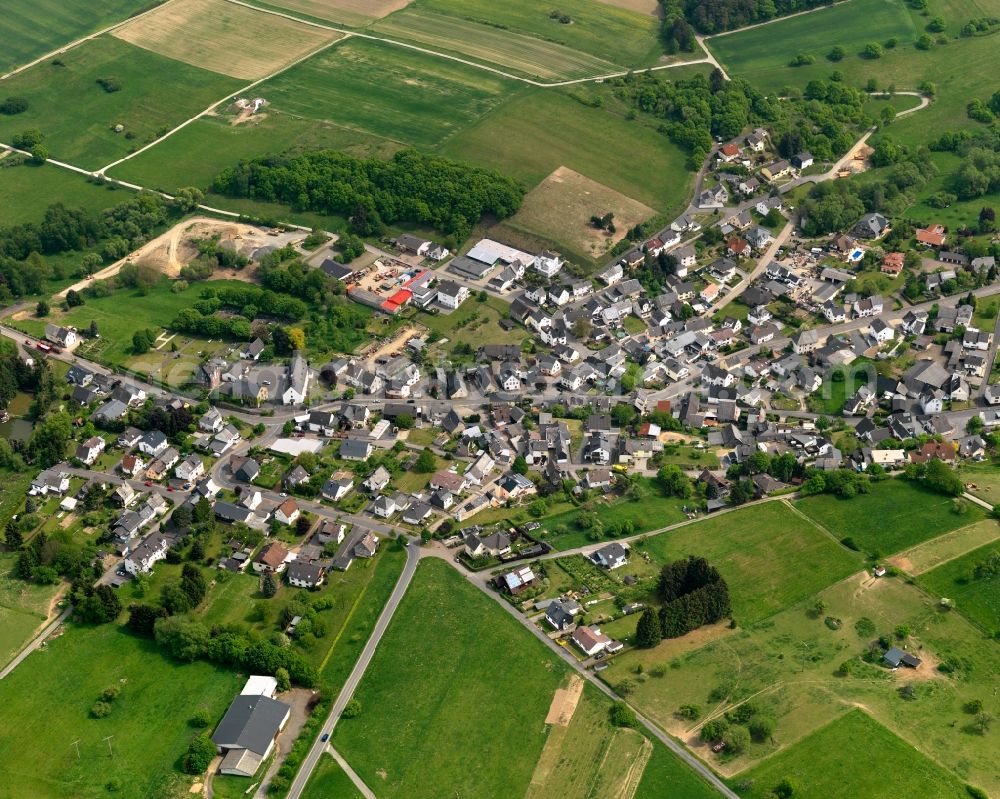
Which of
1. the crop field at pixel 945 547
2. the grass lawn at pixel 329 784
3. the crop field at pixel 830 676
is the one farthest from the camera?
the crop field at pixel 945 547

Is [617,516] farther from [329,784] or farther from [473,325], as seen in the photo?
[473,325]

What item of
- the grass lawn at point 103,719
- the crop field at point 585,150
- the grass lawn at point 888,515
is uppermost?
the crop field at point 585,150

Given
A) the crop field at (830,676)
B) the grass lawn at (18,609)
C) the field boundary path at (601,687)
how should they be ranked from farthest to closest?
the grass lawn at (18,609), the crop field at (830,676), the field boundary path at (601,687)

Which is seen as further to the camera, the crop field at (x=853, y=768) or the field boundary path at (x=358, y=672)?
the field boundary path at (x=358, y=672)

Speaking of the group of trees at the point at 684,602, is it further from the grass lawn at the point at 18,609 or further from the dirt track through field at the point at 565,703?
the grass lawn at the point at 18,609

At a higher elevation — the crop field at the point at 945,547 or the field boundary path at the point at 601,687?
the crop field at the point at 945,547

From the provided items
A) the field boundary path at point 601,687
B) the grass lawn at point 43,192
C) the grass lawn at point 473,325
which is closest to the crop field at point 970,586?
the field boundary path at point 601,687

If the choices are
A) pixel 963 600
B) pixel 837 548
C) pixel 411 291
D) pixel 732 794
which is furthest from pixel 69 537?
pixel 963 600

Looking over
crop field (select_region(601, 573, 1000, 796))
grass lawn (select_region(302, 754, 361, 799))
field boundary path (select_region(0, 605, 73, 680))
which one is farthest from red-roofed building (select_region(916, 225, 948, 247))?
field boundary path (select_region(0, 605, 73, 680))
